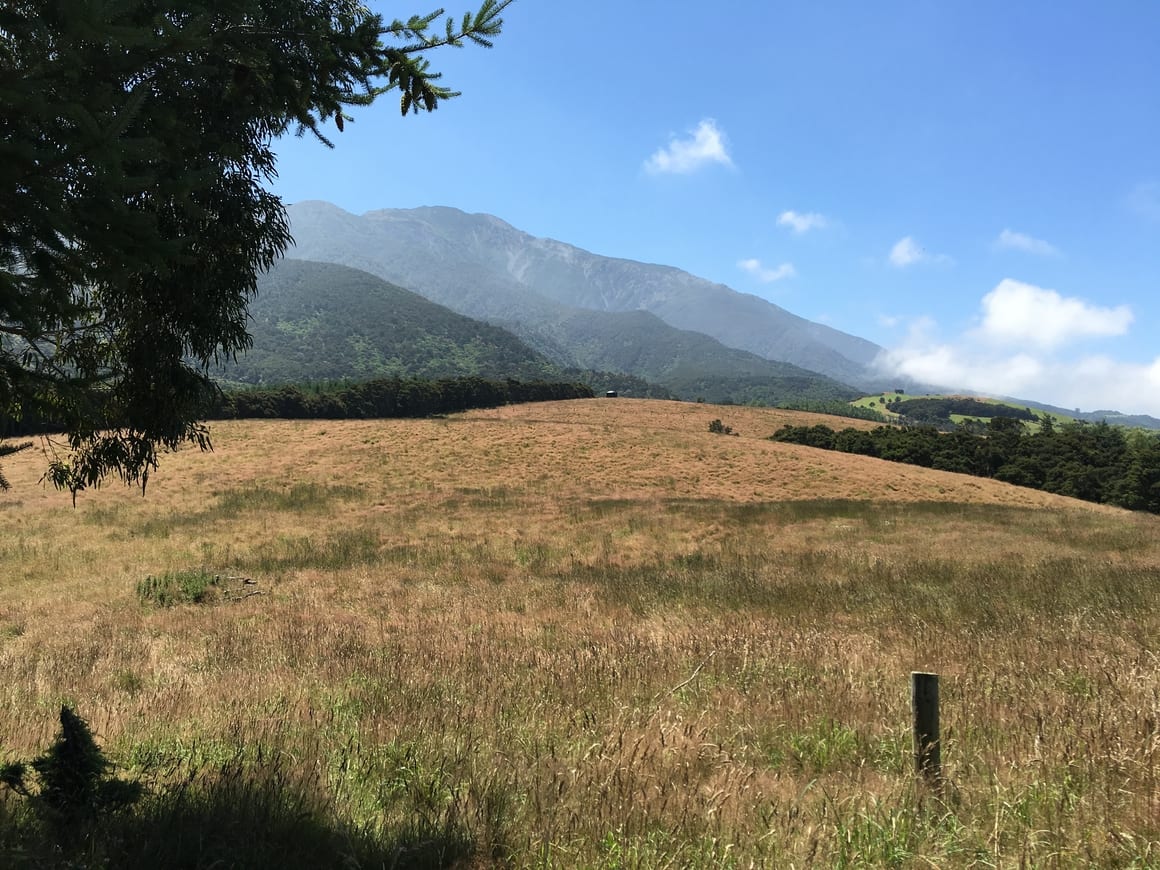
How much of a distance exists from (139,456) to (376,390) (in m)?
79.8

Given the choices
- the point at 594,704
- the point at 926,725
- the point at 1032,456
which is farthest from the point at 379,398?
the point at 926,725

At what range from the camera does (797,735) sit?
14.7 feet

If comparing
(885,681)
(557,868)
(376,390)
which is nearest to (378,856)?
(557,868)

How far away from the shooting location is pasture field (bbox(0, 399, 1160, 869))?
3068 millimetres

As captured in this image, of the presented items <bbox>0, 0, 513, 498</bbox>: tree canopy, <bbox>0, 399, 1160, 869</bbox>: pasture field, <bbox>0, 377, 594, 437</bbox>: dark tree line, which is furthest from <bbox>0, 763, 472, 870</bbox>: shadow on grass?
<bbox>0, 377, 594, 437</bbox>: dark tree line

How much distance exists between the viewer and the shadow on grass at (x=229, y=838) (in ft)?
9.46

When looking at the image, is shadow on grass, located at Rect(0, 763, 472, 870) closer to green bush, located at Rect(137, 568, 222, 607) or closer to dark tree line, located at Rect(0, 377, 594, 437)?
green bush, located at Rect(137, 568, 222, 607)

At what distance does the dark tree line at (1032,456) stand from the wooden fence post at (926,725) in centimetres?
5625

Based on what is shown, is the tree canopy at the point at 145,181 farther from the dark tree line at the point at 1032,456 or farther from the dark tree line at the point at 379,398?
the dark tree line at the point at 379,398

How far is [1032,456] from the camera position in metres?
54.1

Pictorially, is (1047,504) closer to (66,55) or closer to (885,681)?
(885,681)

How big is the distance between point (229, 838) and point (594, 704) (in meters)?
2.83

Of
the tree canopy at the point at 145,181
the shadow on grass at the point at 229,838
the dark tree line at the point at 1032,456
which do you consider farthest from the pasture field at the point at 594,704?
the dark tree line at the point at 1032,456

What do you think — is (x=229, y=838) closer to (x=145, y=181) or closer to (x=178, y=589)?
(x=145, y=181)
